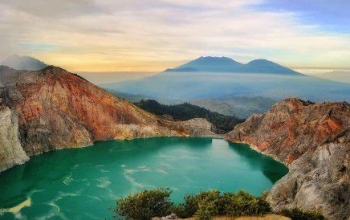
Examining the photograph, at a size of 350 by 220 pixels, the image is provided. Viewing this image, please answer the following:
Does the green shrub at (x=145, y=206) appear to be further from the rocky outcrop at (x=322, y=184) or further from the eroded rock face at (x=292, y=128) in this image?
the eroded rock face at (x=292, y=128)

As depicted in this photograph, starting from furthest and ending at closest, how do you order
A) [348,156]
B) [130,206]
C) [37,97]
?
1. [37,97]
2. [348,156]
3. [130,206]

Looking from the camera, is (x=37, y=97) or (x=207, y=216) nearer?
(x=207, y=216)

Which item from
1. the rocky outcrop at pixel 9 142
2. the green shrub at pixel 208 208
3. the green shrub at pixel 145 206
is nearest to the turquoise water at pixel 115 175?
the rocky outcrop at pixel 9 142

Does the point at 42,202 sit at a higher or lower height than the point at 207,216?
lower

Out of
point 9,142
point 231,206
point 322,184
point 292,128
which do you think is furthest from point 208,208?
point 292,128

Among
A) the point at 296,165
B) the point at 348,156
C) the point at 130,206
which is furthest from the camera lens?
the point at 296,165


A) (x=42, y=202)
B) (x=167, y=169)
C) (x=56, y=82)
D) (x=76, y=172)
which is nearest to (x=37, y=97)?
(x=56, y=82)

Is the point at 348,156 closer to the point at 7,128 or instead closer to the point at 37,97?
the point at 7,128
